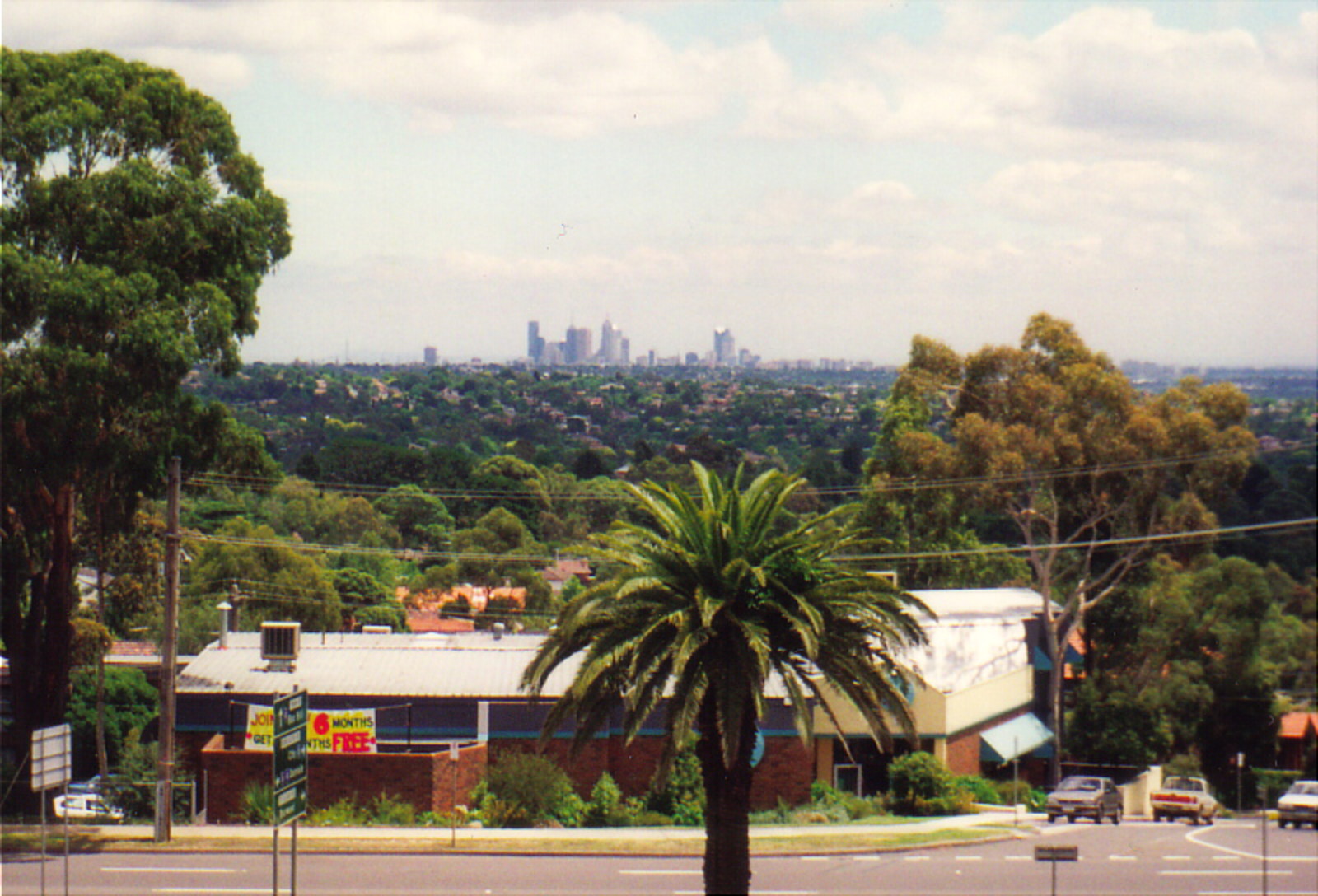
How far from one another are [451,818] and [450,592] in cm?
5401

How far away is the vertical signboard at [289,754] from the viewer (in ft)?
58.3

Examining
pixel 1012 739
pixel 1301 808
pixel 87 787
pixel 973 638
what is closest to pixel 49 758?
pixel 87 787

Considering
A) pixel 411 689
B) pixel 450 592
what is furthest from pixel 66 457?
pixel 450 592

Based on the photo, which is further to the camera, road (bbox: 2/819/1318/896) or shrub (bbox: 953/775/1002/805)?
shrub (bbox: 953/775/1002/805)

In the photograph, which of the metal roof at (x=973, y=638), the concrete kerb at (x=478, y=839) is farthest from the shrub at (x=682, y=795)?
the metal roof at (x=973, y=638)

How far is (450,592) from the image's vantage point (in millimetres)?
85812

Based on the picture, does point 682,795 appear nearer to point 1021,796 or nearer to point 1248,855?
point 1021,796

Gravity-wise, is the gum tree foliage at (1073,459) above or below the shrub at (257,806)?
above

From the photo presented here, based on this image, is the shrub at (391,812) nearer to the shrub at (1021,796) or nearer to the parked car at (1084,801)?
the parked car at (1084,801)

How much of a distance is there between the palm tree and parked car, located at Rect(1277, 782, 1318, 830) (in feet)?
59.9

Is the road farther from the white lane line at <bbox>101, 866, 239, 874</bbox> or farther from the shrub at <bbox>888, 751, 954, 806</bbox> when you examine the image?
the shrub at <bbox>888, 751, 954, 806</bbox>

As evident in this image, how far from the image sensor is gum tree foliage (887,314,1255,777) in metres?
48.4

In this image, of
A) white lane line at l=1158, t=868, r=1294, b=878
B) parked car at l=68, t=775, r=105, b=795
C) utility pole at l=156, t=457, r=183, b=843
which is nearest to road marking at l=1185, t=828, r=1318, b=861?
white lane line at l=1158, t=868, r=1294, b=878

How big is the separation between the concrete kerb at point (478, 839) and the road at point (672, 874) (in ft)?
1.27
